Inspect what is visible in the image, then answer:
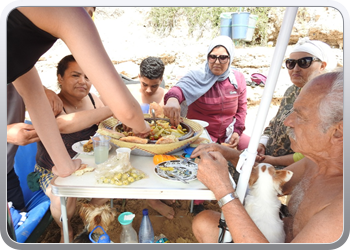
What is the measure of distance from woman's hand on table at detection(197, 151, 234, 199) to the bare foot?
147cm

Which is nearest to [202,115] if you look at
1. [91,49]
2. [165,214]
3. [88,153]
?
[165,214]

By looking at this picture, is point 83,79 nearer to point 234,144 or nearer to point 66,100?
point 66,100

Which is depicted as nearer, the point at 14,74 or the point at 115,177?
the point at 14,74

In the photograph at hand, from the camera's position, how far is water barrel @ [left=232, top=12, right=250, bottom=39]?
638cm

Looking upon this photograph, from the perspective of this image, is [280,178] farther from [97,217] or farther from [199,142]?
[97,217]

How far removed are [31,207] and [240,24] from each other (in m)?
6.64

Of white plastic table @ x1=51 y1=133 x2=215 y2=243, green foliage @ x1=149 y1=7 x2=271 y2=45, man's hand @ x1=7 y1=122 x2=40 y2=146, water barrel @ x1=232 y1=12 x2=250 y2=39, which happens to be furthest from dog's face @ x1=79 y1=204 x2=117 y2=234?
water barrel @ x1=232 y1=12 x2=250 y2=39

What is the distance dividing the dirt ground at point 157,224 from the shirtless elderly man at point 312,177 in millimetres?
1010

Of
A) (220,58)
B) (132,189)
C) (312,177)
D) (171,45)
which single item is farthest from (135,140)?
(171,45)

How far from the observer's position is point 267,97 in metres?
1.05

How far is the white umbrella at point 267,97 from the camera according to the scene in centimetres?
95

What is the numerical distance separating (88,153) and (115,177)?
459 millimetres

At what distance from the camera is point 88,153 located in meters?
1.62

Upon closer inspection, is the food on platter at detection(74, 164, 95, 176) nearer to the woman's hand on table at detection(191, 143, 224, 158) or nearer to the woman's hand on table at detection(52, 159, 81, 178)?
the woman's hand on table at detection(52, 159, 81, 178)
